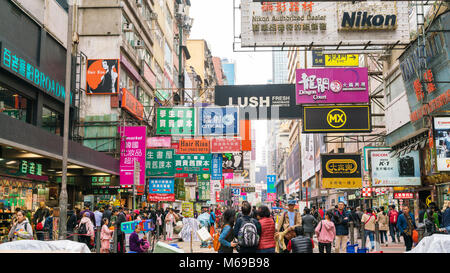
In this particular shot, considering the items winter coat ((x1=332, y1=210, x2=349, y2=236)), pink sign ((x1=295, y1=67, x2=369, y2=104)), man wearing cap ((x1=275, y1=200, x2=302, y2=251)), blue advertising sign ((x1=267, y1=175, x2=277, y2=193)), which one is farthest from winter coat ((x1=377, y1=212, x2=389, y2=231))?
blue advertising sign ((x1=267, y1=175, x2=277, y2=193))

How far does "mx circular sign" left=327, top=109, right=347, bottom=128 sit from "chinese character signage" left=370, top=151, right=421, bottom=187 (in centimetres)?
220

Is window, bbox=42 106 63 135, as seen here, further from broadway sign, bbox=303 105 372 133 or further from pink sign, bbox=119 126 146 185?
broadway sign, bbox=303 105 372 133

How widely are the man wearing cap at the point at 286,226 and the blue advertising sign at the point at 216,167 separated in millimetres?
20402

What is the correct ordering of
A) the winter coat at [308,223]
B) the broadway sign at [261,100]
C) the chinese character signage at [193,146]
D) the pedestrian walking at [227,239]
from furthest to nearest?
the broadway sign at [261,100] → the chinese character signage at [193,146] → the winter coat at [308,223] → the pedestrian walking at [227,239]

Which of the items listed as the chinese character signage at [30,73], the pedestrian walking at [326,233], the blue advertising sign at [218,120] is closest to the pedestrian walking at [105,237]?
the pedestrian walking at [326,233]

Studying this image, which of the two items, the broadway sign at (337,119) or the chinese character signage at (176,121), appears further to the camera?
the chinese character signage at (176,121)

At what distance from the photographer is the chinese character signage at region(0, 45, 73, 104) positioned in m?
20.6

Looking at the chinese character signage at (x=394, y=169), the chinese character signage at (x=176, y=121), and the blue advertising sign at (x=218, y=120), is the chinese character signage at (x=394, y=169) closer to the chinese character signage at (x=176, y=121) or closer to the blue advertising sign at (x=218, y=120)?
the blue advertising sign at (x=218, y=120)

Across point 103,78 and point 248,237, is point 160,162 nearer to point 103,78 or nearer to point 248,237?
point 103,78

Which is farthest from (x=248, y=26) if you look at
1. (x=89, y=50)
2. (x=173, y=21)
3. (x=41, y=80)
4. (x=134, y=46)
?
(x=173, y=21)

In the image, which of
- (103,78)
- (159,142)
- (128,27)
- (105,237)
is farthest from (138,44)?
(105,237)

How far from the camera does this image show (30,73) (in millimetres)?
23250

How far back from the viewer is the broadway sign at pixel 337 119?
23.8 meters

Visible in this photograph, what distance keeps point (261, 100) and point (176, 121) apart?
581 cm
